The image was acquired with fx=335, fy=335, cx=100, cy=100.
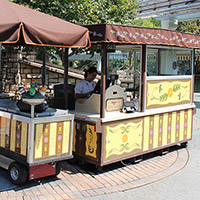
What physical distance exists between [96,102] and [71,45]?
130 centimetres

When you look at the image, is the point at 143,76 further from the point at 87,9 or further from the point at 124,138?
the point at 87,9

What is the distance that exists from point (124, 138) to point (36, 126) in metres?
1.77

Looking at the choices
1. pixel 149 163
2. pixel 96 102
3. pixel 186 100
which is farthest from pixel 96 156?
pixel 186 100

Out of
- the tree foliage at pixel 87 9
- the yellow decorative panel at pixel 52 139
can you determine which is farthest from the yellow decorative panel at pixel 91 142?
the tree foliage at pixel 87 9

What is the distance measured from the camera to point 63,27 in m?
4.67

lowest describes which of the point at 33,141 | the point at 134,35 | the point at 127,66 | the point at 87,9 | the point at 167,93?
the point at 33,141

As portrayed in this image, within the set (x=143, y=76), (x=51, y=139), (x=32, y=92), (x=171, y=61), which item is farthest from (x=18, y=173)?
(x=171, y=61)

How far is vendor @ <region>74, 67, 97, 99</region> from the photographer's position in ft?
19.5

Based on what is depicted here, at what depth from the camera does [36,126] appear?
453 centimetres

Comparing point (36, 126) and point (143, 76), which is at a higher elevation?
point (143, 76)

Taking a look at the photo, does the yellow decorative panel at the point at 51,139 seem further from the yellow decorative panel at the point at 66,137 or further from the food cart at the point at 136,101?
the food cart at the point at 136,101

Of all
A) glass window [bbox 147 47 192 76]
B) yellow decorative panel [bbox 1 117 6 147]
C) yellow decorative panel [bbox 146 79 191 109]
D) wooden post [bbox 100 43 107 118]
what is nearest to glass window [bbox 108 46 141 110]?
glass window [bbox 147 47 192 76]

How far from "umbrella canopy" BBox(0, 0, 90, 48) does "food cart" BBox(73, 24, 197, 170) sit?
52 centimetres

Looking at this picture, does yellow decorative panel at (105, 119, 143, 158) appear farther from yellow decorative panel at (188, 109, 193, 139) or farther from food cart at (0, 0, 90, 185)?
yellow decorative panel at (188, 109, 193, 139)
